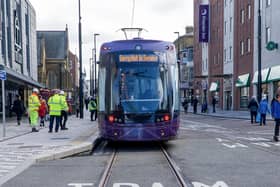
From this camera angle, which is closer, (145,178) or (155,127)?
(145,178)

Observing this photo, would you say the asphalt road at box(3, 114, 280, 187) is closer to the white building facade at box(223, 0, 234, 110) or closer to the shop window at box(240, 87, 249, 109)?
the shop window at box(240, 87, 249, 109)

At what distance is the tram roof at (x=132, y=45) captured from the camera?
12.7 metres

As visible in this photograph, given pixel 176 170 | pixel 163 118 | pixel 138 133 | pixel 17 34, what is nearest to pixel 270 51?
pixel 17 34

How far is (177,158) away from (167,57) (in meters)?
3.41

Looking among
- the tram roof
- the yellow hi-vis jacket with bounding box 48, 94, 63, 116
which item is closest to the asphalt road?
the tram roof

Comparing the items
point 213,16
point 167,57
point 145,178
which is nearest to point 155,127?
point 167,57

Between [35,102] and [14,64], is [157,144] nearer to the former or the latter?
[35,102]

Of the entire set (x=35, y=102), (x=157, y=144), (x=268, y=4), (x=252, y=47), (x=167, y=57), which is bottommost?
(x=157, y=144)

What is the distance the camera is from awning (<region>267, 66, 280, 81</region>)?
3267cm

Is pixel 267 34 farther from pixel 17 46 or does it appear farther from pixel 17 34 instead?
pixel 17 34

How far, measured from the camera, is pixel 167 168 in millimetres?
9141

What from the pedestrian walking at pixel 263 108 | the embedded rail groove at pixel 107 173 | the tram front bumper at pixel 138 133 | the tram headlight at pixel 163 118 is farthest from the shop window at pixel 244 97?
the embedded rail groove at pixel 107 173

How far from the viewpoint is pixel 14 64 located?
36.1 metres

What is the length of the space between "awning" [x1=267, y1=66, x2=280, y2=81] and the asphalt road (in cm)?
2055
